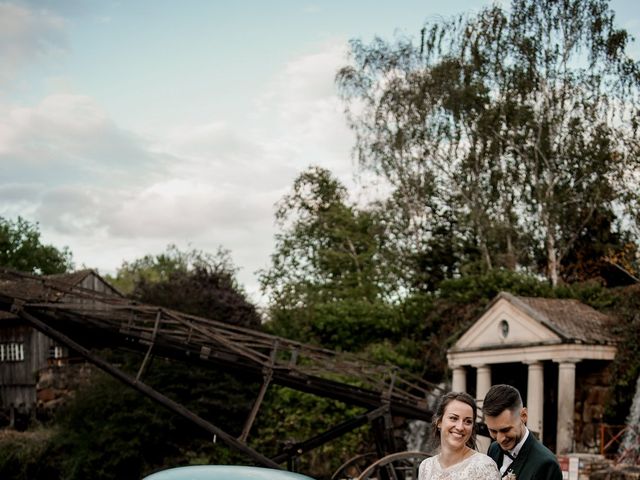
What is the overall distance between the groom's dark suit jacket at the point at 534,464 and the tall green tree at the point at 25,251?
178 ft

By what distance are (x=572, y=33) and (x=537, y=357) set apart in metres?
13.1

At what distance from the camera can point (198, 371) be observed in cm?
2423

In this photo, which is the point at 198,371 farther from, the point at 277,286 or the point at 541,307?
the point at 277,286

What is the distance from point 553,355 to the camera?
19656 millimetres

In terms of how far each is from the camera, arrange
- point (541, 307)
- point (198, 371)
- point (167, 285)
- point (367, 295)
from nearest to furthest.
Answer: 1. point (541, 307)
2. point (198, 371)
3. point (167, 285)
4. point (367, 295)

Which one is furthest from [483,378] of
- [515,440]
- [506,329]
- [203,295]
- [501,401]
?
[501,401]

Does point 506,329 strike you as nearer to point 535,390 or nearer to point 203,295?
point 535,390

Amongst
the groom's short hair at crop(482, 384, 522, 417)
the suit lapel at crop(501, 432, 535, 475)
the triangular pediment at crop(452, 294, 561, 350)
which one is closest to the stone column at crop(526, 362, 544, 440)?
the triangular pediment at crop(452, 294, 561, 350)

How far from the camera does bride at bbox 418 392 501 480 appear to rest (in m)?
4.11

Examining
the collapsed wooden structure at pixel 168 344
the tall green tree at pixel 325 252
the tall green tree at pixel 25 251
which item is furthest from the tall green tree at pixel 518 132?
the tall green tree at pixel 25 251

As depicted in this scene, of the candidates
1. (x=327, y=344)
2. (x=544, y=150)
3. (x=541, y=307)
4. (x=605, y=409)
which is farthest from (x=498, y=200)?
(x=605, y=409)

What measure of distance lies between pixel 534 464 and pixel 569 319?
55.4ft

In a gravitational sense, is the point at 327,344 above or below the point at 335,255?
below

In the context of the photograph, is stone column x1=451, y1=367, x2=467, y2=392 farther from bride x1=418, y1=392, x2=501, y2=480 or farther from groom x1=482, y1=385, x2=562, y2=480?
bride x1=418, y1=392, x2=501, y2=480
